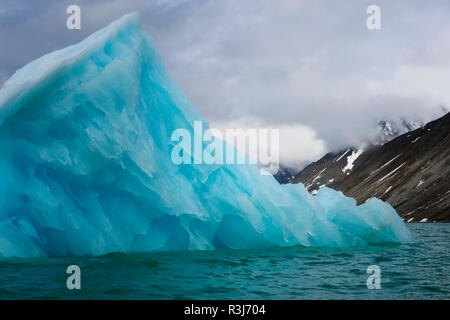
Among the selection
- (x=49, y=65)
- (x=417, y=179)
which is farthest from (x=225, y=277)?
(x=417, y=179)

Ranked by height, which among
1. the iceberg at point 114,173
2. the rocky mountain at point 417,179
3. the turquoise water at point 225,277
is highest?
the rocky mountain at point 417,179

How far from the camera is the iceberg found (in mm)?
16172

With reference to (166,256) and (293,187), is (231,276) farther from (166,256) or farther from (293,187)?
(293,187)

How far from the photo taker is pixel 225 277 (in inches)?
476

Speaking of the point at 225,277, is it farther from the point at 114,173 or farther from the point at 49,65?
the point at 49,65

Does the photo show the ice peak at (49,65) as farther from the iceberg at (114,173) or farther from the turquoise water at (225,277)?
the turquoise water at (225,277)

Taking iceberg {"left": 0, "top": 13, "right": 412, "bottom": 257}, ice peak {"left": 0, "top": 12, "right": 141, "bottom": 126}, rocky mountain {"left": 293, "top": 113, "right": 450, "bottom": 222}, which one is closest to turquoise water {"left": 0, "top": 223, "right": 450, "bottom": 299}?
iceberg {"left": 0, "top": 13, "right": 412, "bottom": 257}

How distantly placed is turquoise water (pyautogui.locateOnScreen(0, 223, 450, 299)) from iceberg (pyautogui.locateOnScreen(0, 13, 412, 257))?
1.65 metres

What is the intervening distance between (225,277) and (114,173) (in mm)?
7440

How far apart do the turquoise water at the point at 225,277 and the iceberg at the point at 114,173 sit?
1647 mm

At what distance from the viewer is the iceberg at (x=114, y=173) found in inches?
637

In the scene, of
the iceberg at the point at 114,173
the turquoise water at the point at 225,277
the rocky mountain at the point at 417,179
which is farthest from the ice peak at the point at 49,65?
the rocky mountain at the point at 417,179

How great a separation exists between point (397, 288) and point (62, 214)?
12409 mm
